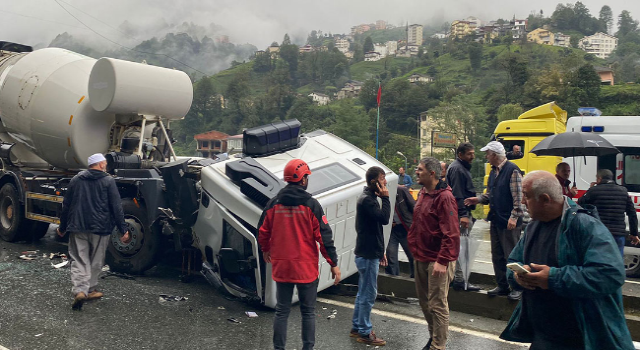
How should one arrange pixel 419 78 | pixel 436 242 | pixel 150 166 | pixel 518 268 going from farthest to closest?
pixel 419 78, pixel 150 166, pixel 436 242, pixel 518 268

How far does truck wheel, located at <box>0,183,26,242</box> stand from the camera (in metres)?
9.38

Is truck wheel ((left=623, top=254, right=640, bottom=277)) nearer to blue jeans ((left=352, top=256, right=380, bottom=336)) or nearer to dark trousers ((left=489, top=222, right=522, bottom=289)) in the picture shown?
dark trousers ((left=489, top=222, right=522, bottom=289))

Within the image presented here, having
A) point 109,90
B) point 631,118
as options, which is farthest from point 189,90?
point 631,118

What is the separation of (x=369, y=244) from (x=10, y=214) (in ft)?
24.1

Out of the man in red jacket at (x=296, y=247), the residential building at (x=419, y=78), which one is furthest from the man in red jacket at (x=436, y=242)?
the residential building at (x=419, y=78)

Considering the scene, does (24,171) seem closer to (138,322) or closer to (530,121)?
(138,322)

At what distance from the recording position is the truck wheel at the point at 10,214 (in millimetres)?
9375

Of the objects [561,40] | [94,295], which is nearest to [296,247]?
[94,295]

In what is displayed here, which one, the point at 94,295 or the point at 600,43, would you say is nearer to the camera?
the point at 94,295

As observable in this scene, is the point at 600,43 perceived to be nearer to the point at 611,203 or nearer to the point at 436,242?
the point at 611,203

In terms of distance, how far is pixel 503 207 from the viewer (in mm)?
5875

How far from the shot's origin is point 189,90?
9.24 meters

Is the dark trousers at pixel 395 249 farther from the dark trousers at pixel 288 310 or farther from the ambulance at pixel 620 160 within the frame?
the ambulance at pixel 620 160

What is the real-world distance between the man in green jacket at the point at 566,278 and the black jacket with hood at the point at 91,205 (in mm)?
4696
